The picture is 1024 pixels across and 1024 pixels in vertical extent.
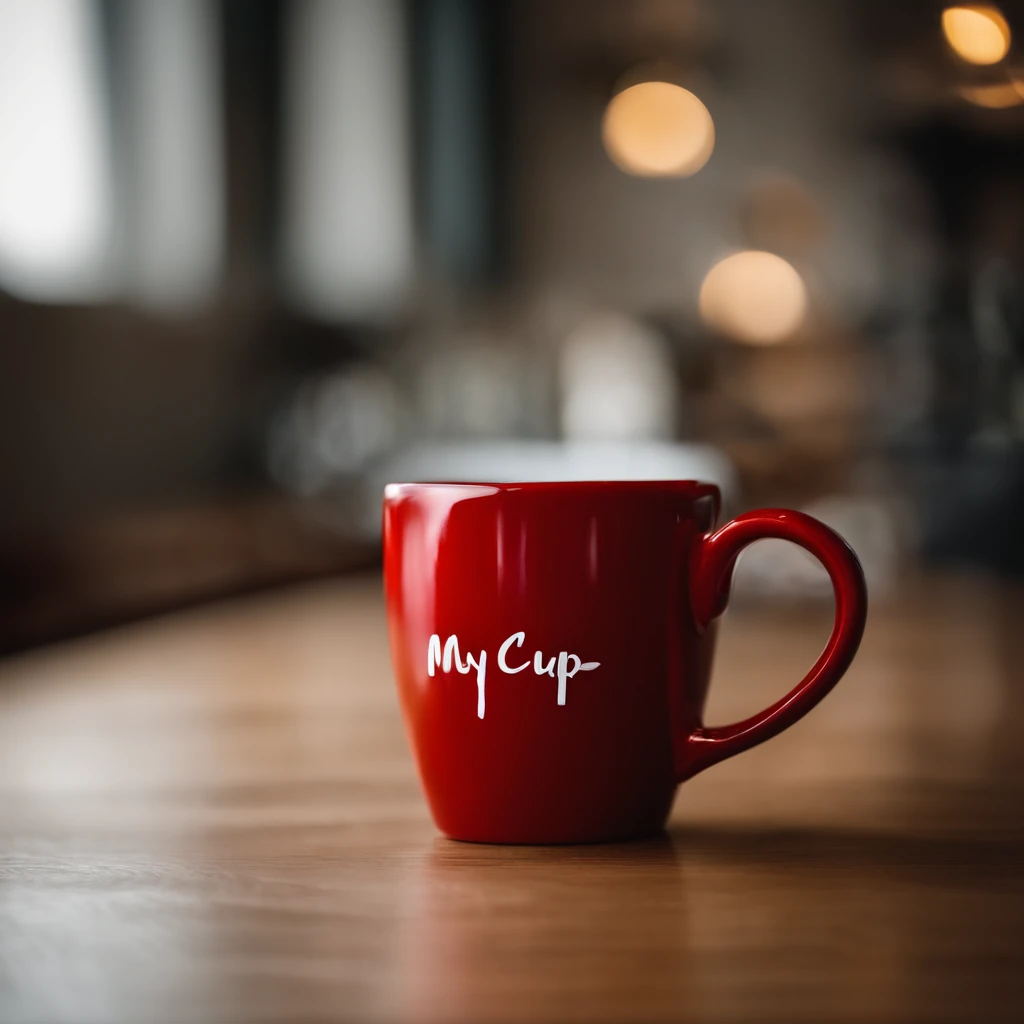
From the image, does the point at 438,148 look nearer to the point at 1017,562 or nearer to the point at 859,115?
the point at 859,115

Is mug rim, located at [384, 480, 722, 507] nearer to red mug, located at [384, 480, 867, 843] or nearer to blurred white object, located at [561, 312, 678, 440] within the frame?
red mug, located at [384, 480, 867, 843]

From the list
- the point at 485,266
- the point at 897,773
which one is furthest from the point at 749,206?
the point at 897,773

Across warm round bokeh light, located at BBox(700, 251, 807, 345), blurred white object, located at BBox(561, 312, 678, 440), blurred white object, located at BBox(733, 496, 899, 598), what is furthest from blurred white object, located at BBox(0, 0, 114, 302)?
warm round bokeh light, located at BBox(700, 251, 807, 345)

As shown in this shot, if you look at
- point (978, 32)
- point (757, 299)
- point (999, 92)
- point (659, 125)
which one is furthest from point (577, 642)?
point (757, 299)

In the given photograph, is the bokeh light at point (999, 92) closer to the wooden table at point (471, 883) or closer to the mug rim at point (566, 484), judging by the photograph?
the wooden table at point (471, 883)

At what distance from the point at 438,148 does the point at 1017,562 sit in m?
3.37

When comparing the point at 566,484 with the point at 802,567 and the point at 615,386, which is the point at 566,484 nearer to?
the point at 802,567

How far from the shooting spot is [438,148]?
4742mm

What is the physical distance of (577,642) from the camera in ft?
1.40

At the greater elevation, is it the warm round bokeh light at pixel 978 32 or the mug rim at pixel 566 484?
the warm round bokeh light at pixel 978 32

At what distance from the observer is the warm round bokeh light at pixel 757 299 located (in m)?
5.27

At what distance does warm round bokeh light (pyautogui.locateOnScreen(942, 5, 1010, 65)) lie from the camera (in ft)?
3.01

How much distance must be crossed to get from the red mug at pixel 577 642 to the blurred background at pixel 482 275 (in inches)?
24.2

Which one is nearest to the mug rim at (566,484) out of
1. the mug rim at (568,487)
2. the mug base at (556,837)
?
the mug rim at (568,487)
